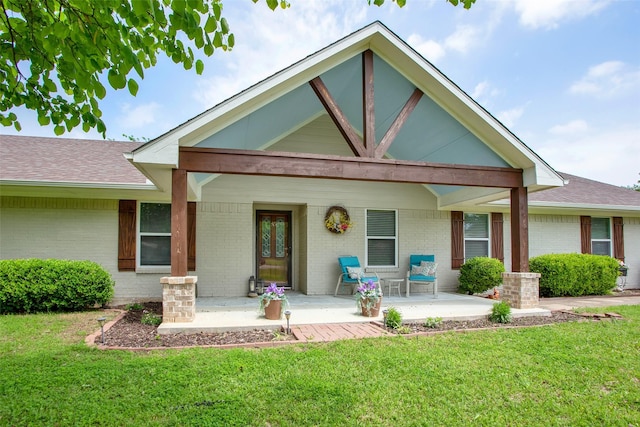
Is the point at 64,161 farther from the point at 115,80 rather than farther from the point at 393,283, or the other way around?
the point at 393,283

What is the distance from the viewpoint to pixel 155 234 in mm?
8750

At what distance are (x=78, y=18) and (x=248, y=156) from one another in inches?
131

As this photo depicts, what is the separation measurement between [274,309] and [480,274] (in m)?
5.74

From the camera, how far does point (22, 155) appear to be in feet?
29.2

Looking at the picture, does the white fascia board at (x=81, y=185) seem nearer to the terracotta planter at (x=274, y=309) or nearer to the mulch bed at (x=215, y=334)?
the mulch bed at (x=215, y=334)

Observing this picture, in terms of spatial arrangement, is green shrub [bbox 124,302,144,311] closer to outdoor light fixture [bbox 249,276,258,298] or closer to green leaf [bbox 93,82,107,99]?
outdoor light fixture [bbox 249,276,258,298]

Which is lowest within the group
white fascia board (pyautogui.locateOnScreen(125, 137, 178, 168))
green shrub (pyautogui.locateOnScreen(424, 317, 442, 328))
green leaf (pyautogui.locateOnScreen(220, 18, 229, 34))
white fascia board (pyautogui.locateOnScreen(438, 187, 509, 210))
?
green shrub (pyautogui.locateOnScreen(424, 317, 442, 328))

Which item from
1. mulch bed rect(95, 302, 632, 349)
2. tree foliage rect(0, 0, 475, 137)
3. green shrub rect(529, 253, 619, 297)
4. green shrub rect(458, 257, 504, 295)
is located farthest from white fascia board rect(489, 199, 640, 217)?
tree foliage rect(0, 0, 475, 137)

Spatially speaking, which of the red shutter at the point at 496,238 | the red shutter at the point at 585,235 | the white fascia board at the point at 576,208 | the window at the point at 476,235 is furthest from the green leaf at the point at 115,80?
the red shutter at the point at 585,235

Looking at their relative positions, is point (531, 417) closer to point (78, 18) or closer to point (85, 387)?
point (85, 387)

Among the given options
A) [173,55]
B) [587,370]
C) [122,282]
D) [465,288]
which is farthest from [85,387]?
[465,288]

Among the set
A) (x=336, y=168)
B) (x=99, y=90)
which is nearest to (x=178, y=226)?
(x=336, y=168)

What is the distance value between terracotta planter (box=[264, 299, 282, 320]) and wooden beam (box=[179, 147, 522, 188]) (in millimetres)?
1910

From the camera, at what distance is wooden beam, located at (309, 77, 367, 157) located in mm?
5871
